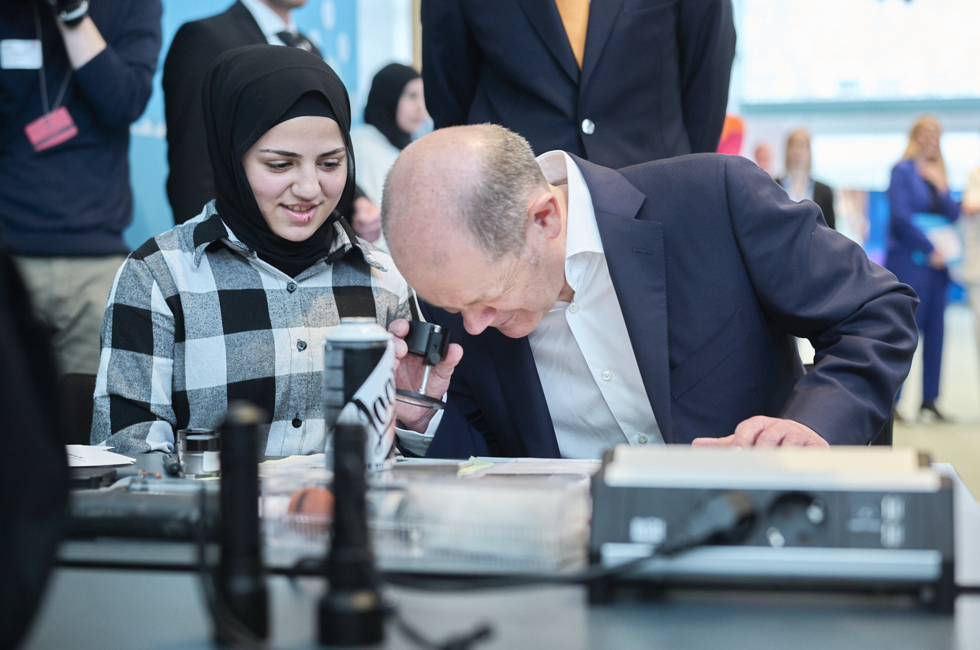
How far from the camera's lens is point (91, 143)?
236 cm

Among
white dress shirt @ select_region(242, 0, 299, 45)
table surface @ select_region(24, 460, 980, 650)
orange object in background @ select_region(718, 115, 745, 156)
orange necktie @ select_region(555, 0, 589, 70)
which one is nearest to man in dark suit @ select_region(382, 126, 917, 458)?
orange necktie @ select_region(555, 0, 589, 70)

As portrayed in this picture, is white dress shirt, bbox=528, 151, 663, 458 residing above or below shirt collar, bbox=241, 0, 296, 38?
below

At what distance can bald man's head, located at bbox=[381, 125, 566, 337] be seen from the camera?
1.22m

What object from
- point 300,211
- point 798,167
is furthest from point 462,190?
point 798,167

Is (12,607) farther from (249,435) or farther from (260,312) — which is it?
(260,312)

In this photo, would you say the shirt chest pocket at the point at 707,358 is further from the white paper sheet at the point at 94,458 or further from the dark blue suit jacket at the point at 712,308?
the white paper sheet at the point at 94,458

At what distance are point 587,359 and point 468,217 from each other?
33cm

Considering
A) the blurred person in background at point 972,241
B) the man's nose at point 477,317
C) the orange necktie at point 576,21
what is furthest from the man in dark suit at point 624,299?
the blurred person in background at point 972,241

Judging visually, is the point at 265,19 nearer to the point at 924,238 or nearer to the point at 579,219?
the point at 579,219

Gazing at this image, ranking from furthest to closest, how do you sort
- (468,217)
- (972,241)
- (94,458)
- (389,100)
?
(972,241), (389,100), (468,217), (94,458)

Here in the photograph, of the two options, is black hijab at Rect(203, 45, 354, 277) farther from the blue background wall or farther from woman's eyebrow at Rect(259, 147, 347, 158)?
the blue background wall

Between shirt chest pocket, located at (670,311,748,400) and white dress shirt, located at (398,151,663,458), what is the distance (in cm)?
6

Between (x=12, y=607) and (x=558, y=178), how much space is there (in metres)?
1.11

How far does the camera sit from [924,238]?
4.98 metres
